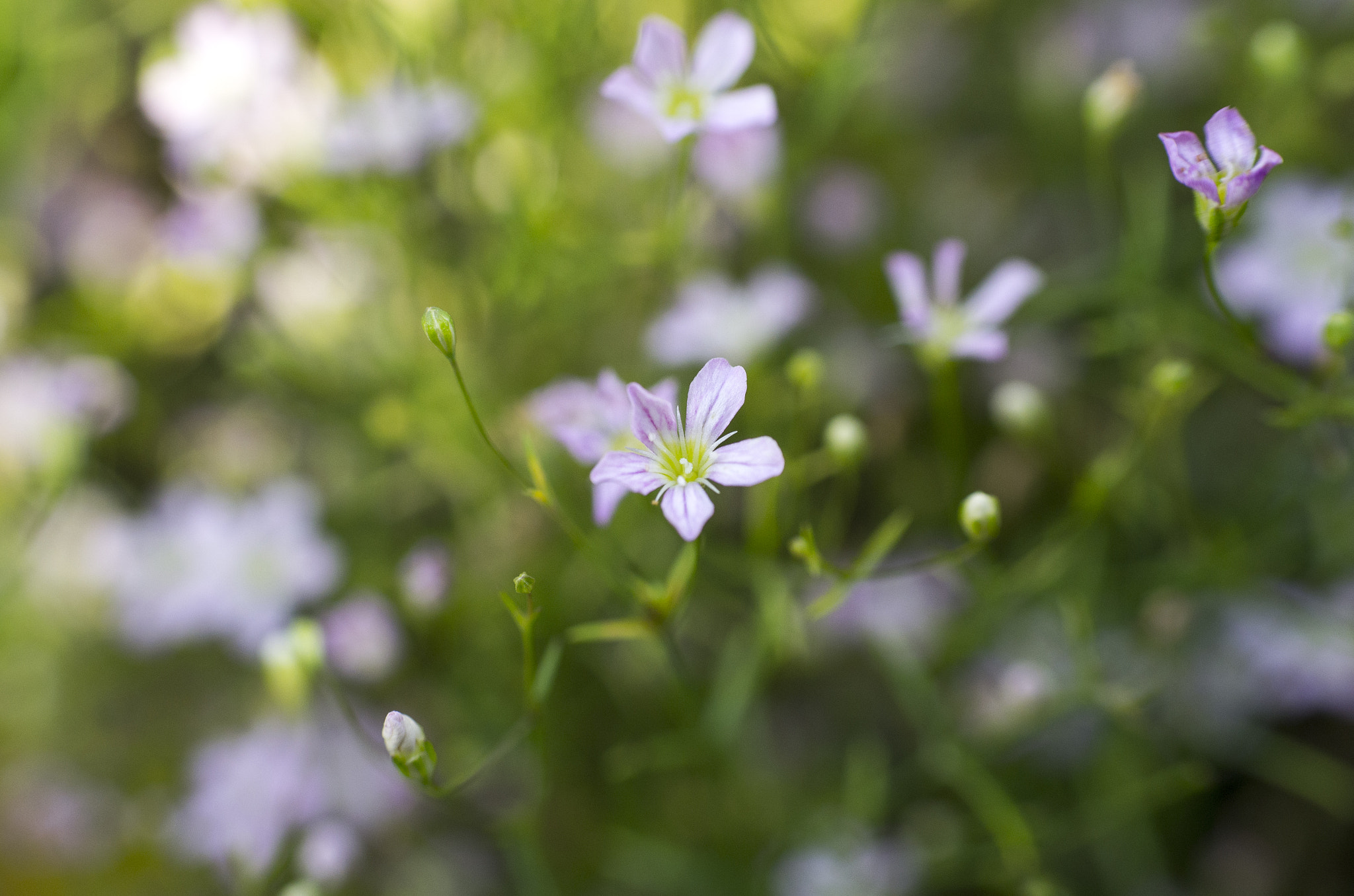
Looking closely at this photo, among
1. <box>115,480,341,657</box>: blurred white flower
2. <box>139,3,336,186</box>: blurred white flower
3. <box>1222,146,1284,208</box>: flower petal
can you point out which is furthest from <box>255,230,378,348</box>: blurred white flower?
<box>1222,146,1284,208</box>: flower petal

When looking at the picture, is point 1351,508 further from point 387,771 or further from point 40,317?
point 40,317

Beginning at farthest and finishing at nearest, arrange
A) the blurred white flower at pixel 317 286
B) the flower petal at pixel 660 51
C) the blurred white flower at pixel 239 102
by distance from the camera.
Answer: the blurred white flower at pixel 317 286 → the blurred white flower at pixel 239 102 → the flower petal at pixel 660 51

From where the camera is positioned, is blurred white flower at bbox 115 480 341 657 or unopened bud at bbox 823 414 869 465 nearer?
unopened bud at bbox 823 414 869 465

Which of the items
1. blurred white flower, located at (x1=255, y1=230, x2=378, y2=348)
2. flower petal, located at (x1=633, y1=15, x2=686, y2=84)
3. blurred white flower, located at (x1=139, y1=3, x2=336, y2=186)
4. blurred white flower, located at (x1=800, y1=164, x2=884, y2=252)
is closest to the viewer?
flower petal, located at (x1=633, y1=15, x2=686, y2=84)

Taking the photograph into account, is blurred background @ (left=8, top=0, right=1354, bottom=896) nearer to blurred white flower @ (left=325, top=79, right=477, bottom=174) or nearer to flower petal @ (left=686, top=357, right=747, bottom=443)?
blurred white flower @ (left=325, top=79, right=477, bottom=174)

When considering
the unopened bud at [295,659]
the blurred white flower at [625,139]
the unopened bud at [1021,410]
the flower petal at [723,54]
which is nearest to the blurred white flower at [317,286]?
the blurred white flower at [625,139]

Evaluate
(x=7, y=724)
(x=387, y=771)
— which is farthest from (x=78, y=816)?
(x=387, y=771)

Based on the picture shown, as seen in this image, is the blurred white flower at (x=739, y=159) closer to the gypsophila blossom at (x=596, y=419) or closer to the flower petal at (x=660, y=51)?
the flower petal at (x=660, y=51)
